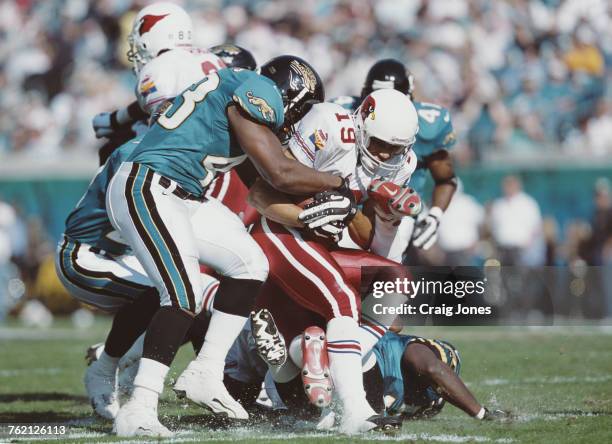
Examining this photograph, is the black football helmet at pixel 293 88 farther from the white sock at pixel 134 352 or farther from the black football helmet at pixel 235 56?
the white sock at pixel 134 352

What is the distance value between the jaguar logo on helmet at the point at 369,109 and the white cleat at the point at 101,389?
6.33 feet

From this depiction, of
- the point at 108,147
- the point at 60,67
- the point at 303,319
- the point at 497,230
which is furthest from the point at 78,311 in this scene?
the point at 303,319

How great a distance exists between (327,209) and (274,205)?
1.08 ft

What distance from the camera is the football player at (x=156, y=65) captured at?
5.39 m

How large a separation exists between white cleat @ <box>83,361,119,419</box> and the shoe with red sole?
1289mm

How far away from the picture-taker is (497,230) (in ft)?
38.2

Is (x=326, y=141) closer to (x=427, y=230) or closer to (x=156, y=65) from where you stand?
(x=156, y=65)

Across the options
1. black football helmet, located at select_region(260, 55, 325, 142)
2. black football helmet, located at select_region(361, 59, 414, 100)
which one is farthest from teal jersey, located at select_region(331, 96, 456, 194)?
black football helmet, located at select_region(260, 55, 325, 142)

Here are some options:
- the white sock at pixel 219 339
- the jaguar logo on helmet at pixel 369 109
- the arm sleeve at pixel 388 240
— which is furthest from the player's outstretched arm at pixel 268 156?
the arm sleeve at pixel 388 240

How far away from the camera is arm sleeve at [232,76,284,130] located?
14.6 feet

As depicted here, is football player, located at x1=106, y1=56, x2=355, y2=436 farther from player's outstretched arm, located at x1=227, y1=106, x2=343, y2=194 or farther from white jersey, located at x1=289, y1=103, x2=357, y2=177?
white jersey, located at x1=289, y1=103, x2=357, y2=177

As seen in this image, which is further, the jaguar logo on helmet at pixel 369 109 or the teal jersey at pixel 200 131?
the jaguar logo on helmet at pixel 369 109

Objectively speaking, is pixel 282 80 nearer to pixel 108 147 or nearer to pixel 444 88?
pixel 108 147

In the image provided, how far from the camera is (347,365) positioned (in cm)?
454
